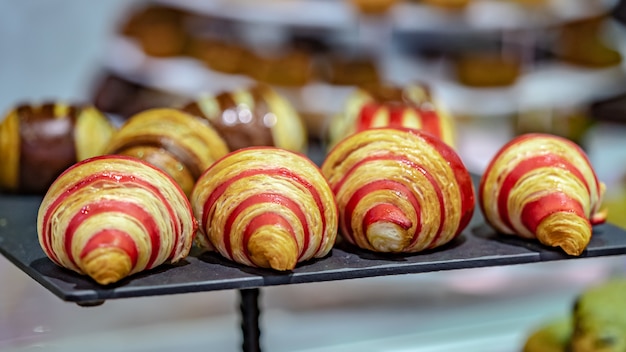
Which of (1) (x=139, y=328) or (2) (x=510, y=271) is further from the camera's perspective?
(2) (x=510, y=271)

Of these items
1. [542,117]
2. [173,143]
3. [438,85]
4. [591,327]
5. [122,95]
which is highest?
[122,95]

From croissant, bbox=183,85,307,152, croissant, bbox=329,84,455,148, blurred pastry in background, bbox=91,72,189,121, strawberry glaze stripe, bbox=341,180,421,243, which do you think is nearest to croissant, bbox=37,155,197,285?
strawberry glaze stripe, bbox=341,180,421,243

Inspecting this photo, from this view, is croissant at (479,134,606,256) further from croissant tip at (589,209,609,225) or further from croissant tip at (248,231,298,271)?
croissant tip at (248,231,298,271)

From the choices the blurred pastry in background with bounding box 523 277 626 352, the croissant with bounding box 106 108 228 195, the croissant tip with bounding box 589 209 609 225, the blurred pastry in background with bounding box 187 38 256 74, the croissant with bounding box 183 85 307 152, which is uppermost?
the blurred pastry in background with bounding box 187 38 256 74

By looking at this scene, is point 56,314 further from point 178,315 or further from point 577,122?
point 577,122

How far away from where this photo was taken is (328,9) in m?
3.36

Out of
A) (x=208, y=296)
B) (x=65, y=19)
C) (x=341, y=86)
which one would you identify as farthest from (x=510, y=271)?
(x=65, y=19)

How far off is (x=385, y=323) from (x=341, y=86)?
7.15 feet

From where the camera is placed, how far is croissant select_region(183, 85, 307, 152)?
1229 millimetres

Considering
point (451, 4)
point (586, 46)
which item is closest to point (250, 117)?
point (451, 4)

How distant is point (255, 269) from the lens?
2.91 feet

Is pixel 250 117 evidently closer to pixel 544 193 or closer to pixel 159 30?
pixel 544 193

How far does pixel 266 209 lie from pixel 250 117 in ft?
1.42

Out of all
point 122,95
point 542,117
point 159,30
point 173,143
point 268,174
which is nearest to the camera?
point 268,174
